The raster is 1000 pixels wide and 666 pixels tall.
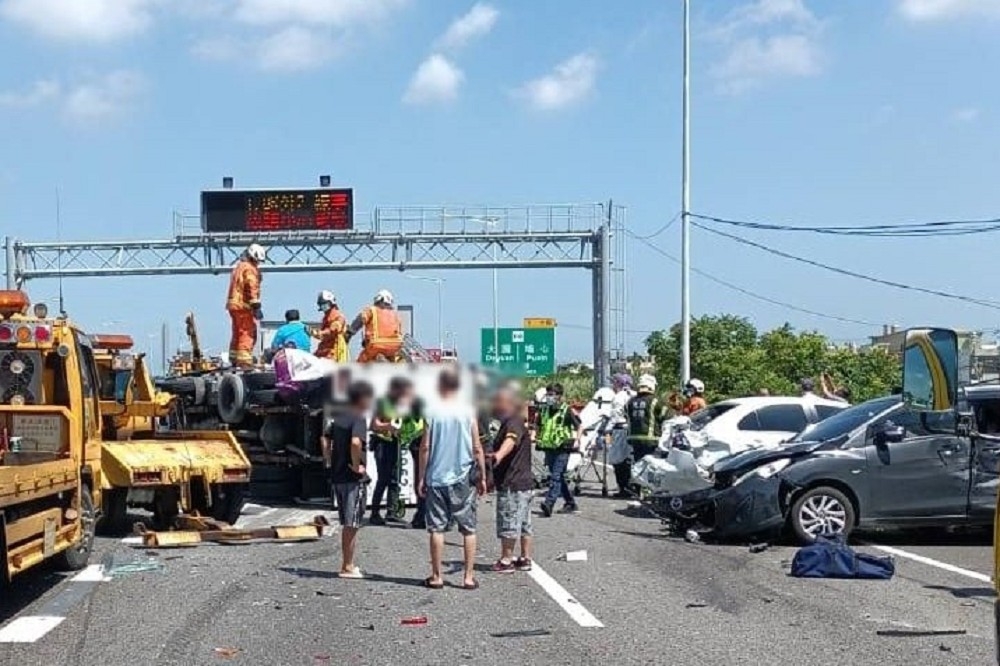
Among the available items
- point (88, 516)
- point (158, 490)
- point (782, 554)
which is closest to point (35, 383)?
point (88, 516)

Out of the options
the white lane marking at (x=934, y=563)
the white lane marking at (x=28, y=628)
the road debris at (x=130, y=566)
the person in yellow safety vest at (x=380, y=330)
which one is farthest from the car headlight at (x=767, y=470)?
the person in yellow safety vest at (x=380, y=330)

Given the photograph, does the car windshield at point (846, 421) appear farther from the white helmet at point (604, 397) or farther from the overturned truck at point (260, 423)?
the overturned truck at point (260, 423)

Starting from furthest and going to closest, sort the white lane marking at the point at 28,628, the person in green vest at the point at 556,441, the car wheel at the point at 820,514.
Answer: the person in green vest at the point at 556,441 → the car wheel at the point at 820,514 → the white lane marking at the point at 28,628

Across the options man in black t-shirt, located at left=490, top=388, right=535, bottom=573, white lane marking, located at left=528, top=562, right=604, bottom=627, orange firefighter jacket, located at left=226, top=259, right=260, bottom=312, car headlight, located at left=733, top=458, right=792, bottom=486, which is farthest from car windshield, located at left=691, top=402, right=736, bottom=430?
orange firefighter jacket, located at left=226, top=259, right=260, bottom=312

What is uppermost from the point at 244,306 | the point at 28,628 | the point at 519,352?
the point at 244,306

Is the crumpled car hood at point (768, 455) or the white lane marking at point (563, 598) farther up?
the crumpled car hood at point (768, 455)

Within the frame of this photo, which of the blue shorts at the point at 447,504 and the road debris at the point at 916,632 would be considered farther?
the blue shorts at the point at 447,504

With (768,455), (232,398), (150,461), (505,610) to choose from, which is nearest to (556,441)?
(768,455)

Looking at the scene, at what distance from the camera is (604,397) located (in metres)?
18.5

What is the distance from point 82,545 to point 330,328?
16.6ft

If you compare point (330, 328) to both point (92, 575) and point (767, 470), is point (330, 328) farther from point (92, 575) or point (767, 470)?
point (767, 470)

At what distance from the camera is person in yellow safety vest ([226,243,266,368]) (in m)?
8.55

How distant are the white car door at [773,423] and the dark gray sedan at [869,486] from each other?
3.10m

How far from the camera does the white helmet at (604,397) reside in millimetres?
18016
